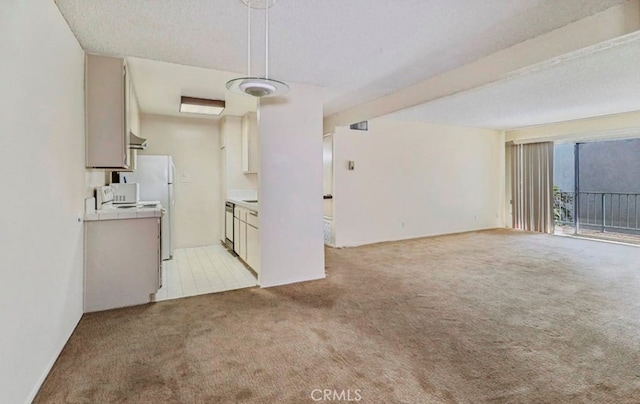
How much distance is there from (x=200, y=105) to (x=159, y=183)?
4.31 ft

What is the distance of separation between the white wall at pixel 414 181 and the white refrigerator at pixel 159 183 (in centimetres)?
273

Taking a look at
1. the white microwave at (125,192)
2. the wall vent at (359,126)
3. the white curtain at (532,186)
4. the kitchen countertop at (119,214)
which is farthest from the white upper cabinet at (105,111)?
the white curtain at (532,186)

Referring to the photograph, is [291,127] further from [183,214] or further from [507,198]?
[507,198]

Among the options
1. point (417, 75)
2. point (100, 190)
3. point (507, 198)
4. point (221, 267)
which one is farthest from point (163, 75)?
point (507, 198)

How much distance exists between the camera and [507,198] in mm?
8109

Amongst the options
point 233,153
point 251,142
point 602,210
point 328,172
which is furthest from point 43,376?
point 602,210

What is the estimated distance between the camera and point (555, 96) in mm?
4637

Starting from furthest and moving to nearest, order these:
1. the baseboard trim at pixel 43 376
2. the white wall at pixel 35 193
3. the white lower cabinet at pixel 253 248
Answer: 1. the white lower cabinet at pixel 253 248
2. the baseboard trim at pixel 43 376
3. the white wall at pixel 35 193

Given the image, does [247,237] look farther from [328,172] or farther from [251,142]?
[328,172]

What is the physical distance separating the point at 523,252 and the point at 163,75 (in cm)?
585

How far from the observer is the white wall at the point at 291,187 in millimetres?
3668

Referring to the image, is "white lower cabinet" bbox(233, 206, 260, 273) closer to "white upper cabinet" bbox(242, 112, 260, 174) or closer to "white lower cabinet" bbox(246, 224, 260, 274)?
"white lower cabinet" bbox(246, 224, 260, 274)

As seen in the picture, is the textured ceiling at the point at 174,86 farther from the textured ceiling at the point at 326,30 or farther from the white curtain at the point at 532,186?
the white curtain at the point at 532,186

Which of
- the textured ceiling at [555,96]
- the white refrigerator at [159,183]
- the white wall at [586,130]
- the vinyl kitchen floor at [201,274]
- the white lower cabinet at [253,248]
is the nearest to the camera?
the textured ceiling at [555,96]
